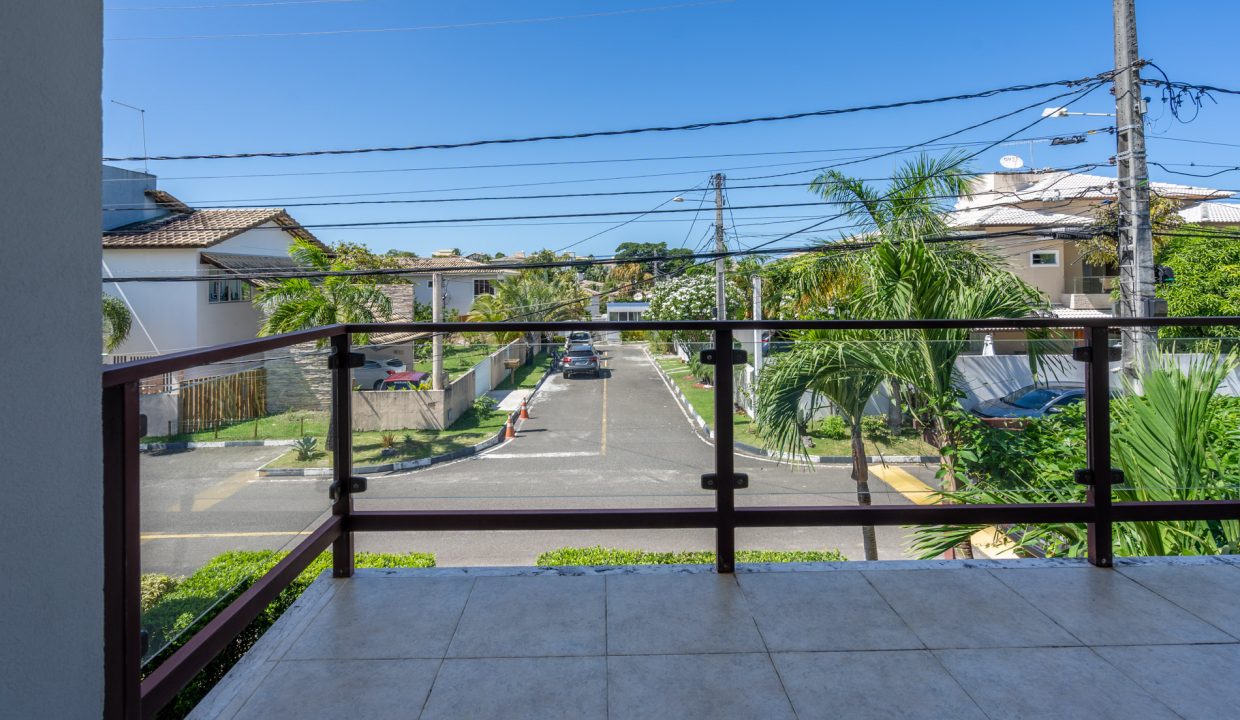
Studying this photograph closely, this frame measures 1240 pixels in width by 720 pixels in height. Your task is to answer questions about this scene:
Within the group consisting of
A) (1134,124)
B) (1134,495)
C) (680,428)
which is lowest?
(1134,495)

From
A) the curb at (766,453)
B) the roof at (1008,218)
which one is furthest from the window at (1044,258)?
the curb at (766,453)

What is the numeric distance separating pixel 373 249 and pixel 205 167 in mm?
Answer: 10727

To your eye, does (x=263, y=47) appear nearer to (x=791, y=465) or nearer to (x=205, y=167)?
(x=205, y=167)

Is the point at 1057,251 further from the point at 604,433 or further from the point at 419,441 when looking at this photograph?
the point at 419,441

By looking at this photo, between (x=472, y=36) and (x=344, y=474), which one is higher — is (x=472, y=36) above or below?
above

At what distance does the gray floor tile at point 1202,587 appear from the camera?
2441 millimetres

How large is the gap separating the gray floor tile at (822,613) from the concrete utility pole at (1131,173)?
31.5 ft

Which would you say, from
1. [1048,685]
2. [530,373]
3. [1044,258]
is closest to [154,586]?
[530,373]

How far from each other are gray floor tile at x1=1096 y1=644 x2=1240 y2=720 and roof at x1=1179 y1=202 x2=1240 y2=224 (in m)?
27.1

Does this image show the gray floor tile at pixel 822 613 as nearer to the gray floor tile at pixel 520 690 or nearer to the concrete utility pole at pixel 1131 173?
the gray floor tile at pixel 520 690

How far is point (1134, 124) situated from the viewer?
34.0 ft

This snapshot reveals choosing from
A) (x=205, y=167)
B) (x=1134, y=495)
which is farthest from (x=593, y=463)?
(x=205, y=167)

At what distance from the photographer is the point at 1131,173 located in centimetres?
1043

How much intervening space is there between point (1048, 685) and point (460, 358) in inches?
93.0
